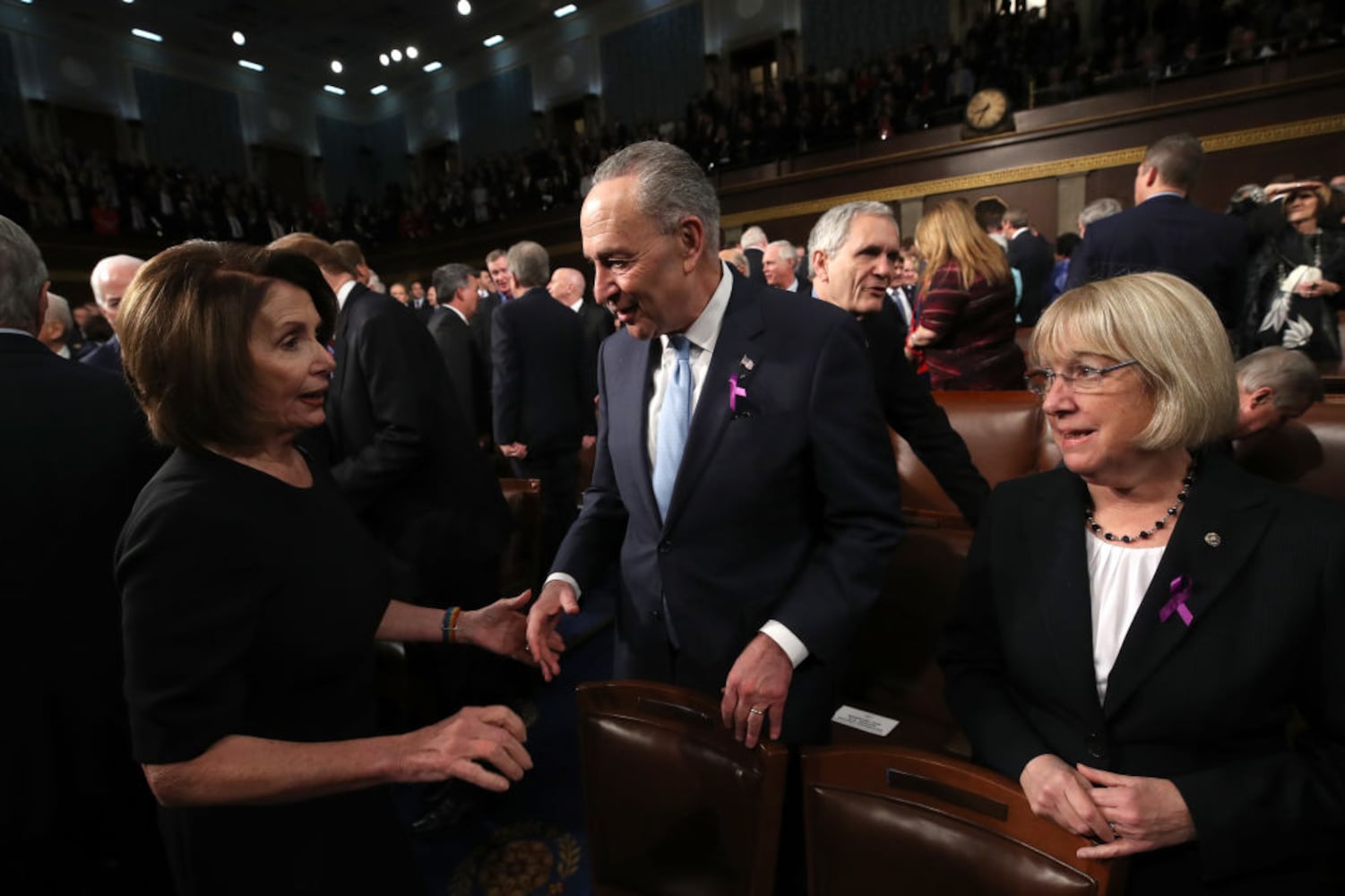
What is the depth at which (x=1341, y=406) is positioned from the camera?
7.03 feet

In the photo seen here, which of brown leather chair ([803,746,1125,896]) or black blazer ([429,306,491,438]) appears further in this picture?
black blazer ([429,306,491,438])

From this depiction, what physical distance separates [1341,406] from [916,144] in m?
8.52

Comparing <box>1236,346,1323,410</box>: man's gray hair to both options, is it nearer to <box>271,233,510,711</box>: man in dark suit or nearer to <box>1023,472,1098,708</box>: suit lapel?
<box>1023,472,1098,708</box>: suit lapel

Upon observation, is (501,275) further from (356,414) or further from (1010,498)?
(1010,498)

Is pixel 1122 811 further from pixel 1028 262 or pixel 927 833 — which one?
pixel 1028 262

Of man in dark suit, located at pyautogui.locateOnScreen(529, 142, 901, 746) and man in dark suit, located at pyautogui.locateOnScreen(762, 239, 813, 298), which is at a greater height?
man in dark suit, located at pyautogui.locateOnScreen(762, 239, 813, 298)

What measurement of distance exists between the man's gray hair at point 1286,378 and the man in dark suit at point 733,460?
143cm

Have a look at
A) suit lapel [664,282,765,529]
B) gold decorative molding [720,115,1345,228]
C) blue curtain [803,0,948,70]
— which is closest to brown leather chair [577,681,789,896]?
suit lapel [664,282,765,529]

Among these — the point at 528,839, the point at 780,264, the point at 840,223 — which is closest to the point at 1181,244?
the point at 840,223

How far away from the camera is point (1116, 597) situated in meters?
1.17

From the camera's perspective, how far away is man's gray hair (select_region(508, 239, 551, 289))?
3926mm

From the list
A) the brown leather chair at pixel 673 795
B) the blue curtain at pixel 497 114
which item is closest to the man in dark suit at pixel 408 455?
the brown leather chair at pixel 673 795

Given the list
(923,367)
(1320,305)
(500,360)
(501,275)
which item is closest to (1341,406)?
(923,367)

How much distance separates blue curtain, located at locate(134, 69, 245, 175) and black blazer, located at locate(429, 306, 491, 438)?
16527 millimetres
